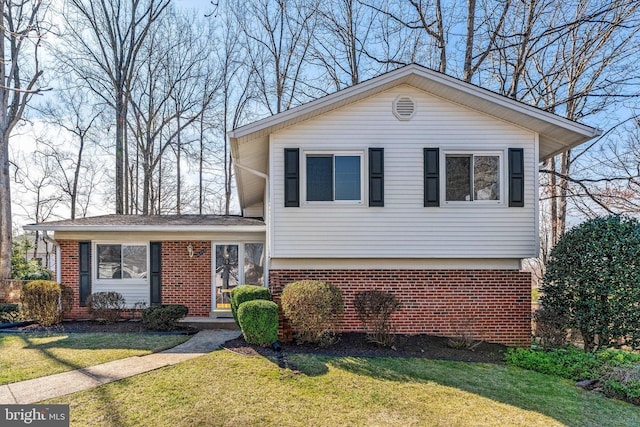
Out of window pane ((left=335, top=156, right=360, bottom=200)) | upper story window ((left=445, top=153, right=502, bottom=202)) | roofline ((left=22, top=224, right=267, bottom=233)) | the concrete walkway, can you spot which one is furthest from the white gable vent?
the concrete walkway

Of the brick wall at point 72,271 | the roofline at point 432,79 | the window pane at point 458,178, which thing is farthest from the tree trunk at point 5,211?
the window pane at point 458,178

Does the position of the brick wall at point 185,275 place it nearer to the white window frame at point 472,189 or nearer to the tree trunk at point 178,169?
the white window frame at point 472,189

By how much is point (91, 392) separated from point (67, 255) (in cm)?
652

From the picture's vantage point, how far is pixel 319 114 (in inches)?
310

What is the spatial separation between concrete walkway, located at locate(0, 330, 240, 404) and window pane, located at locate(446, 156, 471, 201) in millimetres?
5790

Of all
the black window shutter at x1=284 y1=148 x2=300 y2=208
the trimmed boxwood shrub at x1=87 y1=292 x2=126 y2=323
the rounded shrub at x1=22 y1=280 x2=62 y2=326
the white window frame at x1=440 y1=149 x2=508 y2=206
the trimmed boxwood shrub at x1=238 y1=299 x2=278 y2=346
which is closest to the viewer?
the trimmed boxwood shrub at x1=238 y1=299 x2=278 y2=346

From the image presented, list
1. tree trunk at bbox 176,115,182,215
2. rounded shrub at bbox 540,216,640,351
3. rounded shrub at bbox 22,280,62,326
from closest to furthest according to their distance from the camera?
rounded shrub at bbox 540,216,640,351 → rounded shrub at bbox 22,280,62,326 → tree trunk at bbox 176,115,182,215

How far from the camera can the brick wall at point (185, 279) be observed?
10.2 metres

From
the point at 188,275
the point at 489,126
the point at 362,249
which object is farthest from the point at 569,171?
the point at 188,275

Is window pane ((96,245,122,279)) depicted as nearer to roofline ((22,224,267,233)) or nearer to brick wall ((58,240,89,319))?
brick wall ((58,240,89,319))

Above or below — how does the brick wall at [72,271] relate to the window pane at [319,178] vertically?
below

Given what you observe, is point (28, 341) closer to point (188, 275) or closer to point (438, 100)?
point (188, 275)

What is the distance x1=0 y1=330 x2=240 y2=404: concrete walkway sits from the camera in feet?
16.2

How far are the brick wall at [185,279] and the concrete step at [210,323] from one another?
0.42m
